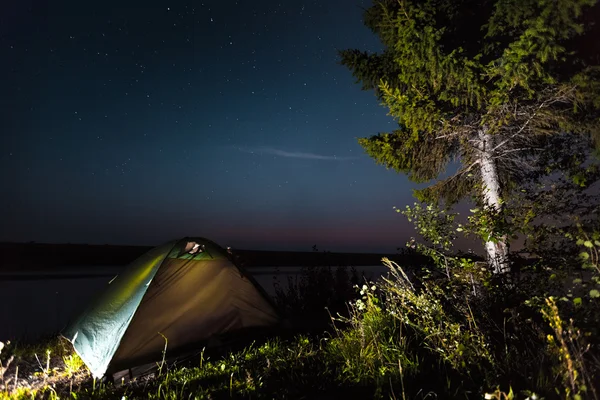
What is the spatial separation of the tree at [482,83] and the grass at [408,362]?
1.21m

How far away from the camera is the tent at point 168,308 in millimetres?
4945

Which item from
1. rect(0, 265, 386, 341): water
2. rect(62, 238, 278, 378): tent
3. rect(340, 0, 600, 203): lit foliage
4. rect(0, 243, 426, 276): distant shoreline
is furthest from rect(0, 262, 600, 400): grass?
rect(0, 243, 426, 276): distant shoreline

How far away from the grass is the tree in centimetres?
121

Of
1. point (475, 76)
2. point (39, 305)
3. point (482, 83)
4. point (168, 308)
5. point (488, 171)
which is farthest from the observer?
point (39, 305)

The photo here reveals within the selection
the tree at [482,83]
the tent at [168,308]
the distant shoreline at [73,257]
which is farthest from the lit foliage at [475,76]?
the distant shoreline at [73,257]

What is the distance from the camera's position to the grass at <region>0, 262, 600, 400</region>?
3.32 meters

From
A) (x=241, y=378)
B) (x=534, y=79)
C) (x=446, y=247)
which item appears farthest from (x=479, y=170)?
(x=241, y=378)

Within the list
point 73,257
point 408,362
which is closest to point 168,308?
point 408,362

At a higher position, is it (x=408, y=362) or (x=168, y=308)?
(x=168, y=308)

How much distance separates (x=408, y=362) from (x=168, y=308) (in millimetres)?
3277

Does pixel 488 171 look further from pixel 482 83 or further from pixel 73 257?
pixel 73 257

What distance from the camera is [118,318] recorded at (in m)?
5.08

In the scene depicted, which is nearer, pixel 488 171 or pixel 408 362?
pixel 408 362

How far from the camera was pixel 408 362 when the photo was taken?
3977 mm
